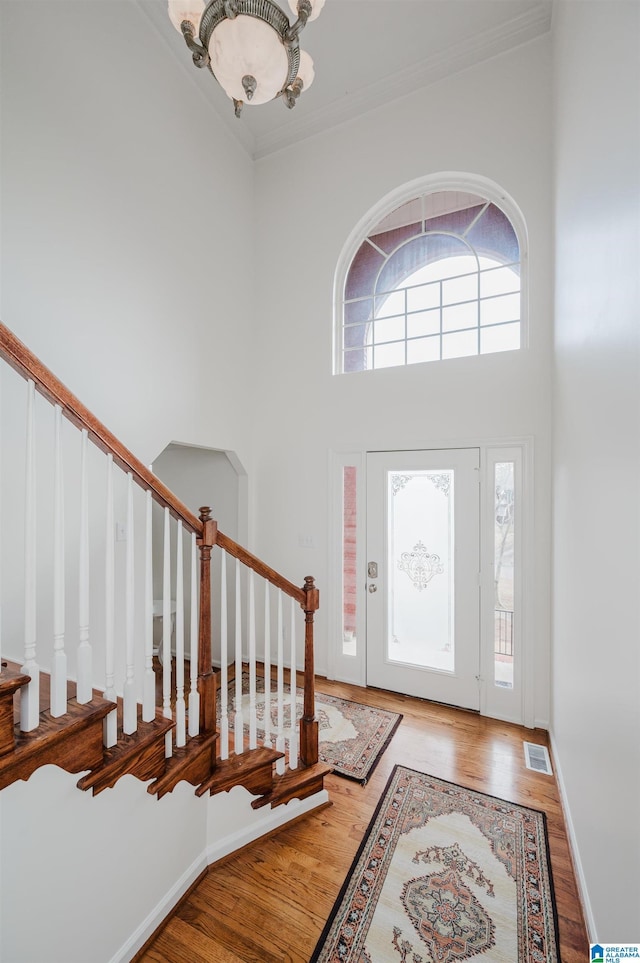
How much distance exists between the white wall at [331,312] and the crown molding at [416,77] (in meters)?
0.06

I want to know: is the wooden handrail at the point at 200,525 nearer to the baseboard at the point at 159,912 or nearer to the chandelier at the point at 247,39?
the baseboard at the point at 159,912

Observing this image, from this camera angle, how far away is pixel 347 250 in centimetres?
362

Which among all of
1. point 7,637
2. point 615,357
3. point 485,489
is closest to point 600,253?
point 615,357

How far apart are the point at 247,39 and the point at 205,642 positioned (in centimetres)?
234

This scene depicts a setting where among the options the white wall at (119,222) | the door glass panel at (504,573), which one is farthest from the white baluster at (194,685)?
the door glass panel at (504,573)

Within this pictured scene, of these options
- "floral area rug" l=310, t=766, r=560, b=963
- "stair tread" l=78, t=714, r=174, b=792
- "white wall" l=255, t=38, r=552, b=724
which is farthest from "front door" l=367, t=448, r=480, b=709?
"stair tread" l=78, t=714, r=174, b=792

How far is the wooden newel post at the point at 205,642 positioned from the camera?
1.72 metres

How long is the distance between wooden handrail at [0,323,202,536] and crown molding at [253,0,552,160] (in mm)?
3734

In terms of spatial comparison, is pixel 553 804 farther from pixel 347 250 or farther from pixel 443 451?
pixel 347 250

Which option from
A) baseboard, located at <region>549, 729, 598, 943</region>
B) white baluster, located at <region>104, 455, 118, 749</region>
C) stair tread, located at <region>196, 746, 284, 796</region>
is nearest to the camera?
white baluster, located at <region>104, 455, 118, 749</region>

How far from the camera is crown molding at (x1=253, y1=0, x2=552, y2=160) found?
9.25 feet

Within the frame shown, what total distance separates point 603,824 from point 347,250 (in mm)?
3948

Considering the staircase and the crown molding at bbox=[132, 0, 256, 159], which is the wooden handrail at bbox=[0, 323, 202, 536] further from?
the crown molding at bbox=[132, 0, 256, 159]

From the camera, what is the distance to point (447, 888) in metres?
1.68
